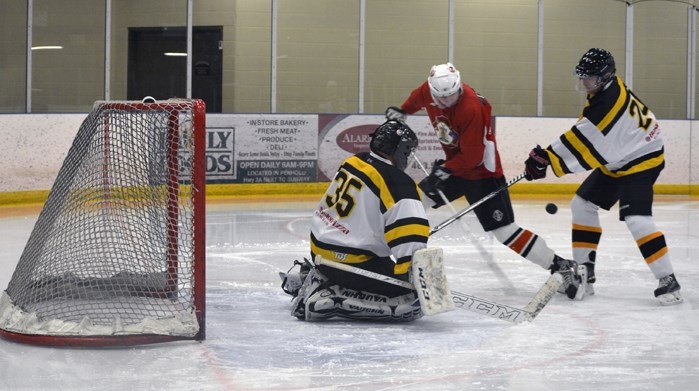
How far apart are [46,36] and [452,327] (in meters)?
6.67

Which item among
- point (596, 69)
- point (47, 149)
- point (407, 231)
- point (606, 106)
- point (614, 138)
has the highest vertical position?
point (596, 69)

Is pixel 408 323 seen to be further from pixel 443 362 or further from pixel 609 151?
pixel 609 151

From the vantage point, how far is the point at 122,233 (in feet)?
14.1

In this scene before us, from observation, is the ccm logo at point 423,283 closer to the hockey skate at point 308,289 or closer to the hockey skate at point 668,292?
the hockey skate at point 308,289

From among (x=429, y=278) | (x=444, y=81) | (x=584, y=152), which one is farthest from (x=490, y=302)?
(x=444, y=81)

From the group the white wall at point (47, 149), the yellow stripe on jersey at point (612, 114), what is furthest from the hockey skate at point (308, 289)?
the white wall at point (47, 149)

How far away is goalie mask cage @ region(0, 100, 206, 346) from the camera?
3.96 m

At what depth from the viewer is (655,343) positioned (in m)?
4.04

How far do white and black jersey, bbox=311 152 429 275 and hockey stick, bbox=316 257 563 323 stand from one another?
0.04 metres

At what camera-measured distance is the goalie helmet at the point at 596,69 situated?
475cm

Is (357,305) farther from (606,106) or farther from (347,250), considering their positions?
(606,106)

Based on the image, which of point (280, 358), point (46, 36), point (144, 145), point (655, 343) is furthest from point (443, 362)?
point (46, 36)

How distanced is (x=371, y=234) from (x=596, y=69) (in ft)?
4.27

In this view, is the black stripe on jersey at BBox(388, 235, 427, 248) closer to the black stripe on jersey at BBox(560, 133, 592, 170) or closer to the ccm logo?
the ccm logo
